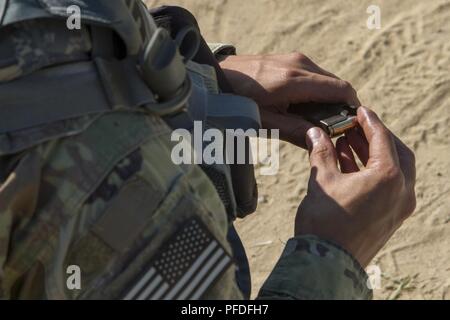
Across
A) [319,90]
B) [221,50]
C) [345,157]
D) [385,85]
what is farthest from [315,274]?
[385,85]

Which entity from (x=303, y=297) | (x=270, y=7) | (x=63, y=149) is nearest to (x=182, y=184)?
(x=63, y=149)

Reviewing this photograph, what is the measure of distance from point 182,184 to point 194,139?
16 centimetres

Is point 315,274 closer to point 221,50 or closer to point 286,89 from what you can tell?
point 286,89

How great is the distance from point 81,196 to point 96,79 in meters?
0.14

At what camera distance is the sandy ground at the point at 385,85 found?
8.49 feet

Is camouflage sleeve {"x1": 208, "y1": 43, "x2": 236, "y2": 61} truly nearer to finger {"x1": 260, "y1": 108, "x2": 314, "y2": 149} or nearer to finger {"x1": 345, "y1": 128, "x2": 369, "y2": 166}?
finger {"x1": 260, "y1": 108, "x2": 314, "y2": 149}

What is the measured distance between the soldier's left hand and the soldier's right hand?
0.26 ft

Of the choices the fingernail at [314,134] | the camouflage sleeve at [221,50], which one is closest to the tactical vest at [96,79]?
the fingernail at [314,134]

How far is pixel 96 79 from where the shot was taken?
3.35ft

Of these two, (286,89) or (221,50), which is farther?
(221,50)

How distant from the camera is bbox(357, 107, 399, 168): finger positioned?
1.44 m

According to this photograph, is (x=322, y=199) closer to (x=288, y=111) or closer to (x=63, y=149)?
(x=288, y=111)

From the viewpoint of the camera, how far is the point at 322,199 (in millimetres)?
1380

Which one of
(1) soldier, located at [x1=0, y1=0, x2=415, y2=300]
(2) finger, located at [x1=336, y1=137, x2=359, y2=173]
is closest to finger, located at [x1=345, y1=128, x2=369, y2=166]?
(2) finger, located at [x1=336, y1=137, x2=359, y2=173]
